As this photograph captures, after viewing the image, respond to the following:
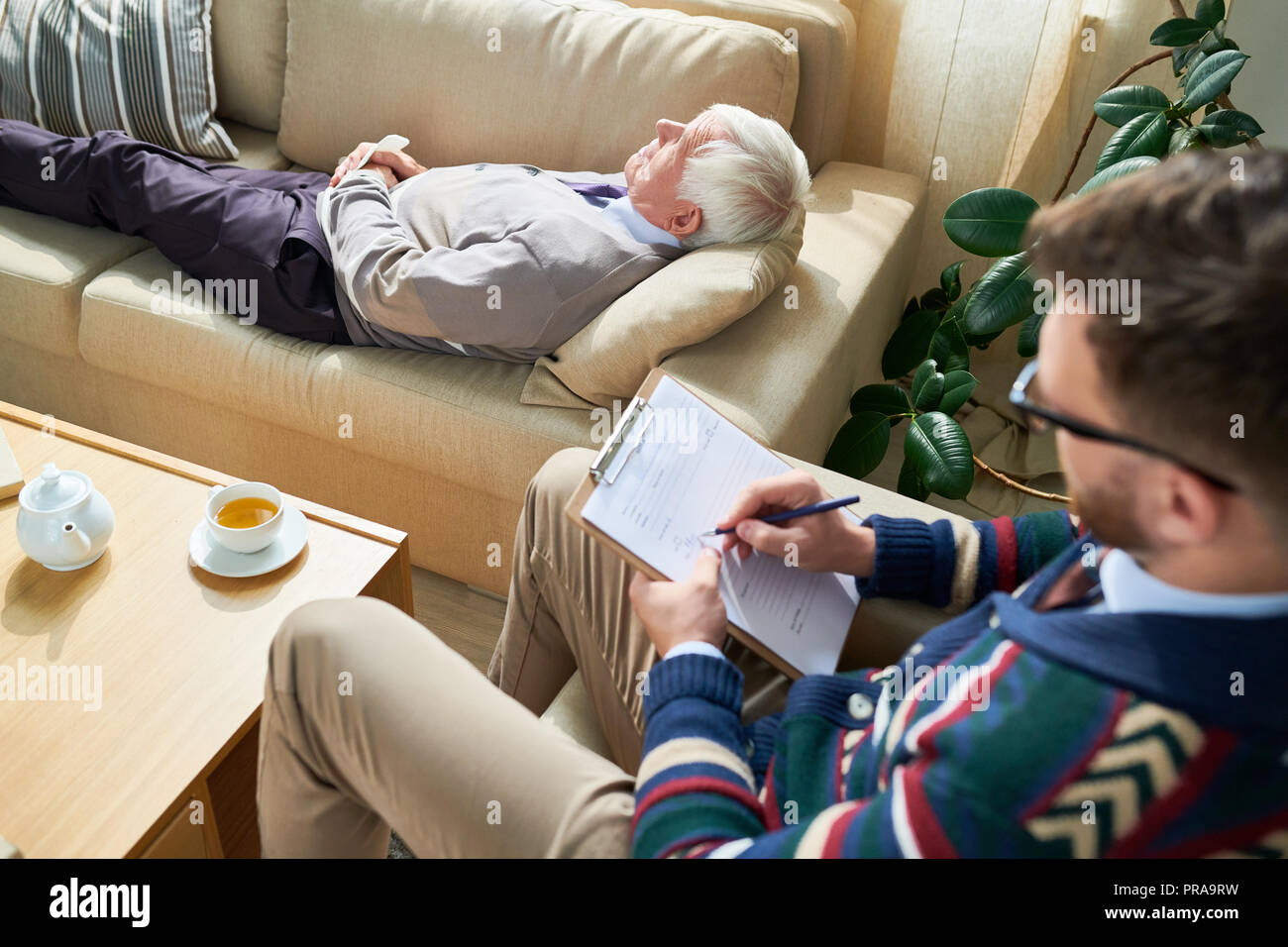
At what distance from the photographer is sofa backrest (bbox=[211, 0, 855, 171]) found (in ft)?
5.88

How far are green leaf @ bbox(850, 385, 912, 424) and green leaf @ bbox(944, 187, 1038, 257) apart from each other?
A: 313mm

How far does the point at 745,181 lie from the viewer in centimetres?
151

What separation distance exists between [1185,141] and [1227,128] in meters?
0.06

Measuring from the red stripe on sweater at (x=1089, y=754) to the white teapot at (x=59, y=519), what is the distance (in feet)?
3.53

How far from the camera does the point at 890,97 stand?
7.04ft

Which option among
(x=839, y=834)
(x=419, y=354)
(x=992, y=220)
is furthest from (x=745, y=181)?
(x=839, y=834)

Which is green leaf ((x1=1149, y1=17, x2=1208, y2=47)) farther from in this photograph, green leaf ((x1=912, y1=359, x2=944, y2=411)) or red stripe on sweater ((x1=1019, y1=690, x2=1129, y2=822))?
red stripe on sweater ((x1=1019, y1=690, x2=1129, y2=822))

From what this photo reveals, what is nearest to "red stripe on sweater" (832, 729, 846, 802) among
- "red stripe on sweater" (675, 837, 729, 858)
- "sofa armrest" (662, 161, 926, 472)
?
"red stripe on sweater" (675, 837, 729, 858)

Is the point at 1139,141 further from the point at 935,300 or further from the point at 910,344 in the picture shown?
the point at 935,300

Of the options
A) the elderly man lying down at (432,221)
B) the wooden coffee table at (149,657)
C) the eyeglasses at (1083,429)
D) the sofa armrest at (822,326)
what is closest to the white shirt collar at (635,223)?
the elderly man lying down at (432,221)

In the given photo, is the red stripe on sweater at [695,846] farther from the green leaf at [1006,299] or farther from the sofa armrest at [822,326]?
the green leaf at [1006,299]
